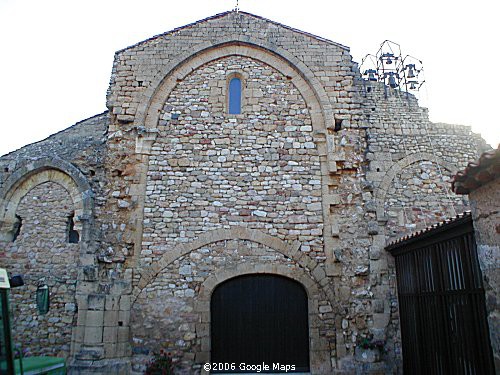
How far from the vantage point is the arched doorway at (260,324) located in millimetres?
7645

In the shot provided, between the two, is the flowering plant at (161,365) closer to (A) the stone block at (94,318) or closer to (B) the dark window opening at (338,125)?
(A) the stone block at (94,318)

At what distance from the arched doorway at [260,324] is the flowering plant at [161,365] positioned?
852mm

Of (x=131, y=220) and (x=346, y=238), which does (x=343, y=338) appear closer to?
(x=346, y=238)

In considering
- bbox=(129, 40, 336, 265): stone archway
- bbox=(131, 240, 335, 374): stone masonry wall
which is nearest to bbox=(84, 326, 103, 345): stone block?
bbox=(131, 240, 335, 374): stone masonry wall

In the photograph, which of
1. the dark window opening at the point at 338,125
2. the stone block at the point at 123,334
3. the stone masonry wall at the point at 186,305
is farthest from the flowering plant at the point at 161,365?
the dark window opening at the point at 338,125

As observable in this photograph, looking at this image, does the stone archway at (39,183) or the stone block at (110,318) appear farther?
the stone archway at (39,183)

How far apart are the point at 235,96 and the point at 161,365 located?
594 centimetres

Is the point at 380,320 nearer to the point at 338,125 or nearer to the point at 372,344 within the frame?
the point at 372,344

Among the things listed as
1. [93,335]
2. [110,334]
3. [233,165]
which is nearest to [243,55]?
[233,165]

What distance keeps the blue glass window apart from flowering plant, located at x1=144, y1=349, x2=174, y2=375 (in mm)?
5329

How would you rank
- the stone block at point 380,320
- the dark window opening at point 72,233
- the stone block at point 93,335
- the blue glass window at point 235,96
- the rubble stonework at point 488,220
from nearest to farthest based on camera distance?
the rubble stonework at point 488,220 < the stone block at point 93,335 < the stone block at point 380,320 < the dark window opening at point 72,233 < the blue glass window at point 235,96

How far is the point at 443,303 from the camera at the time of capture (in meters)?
5.82

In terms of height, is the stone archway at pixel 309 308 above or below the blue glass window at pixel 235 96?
below

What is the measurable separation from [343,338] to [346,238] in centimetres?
197
